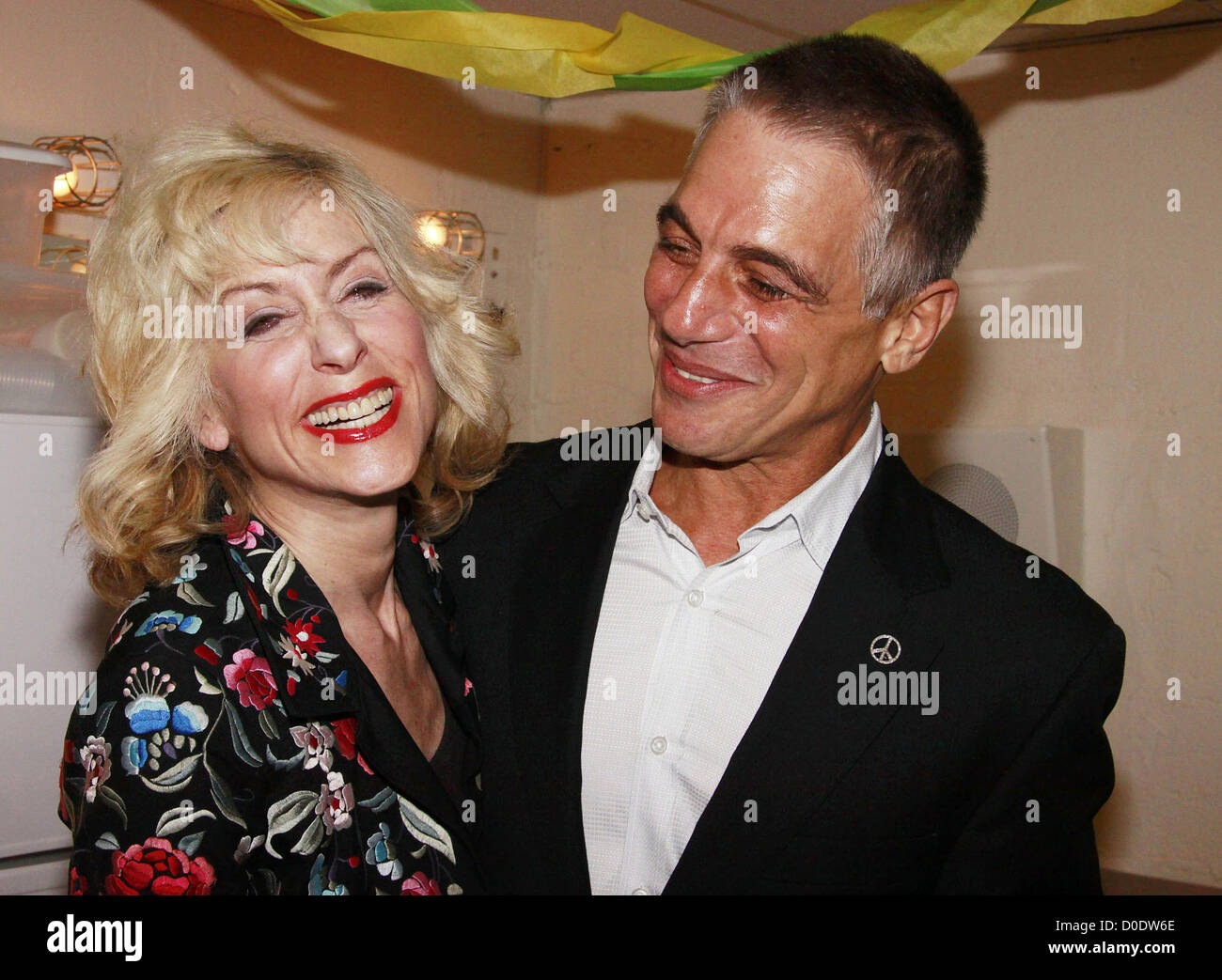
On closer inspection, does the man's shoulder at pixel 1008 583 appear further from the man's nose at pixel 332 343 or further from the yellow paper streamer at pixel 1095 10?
the yellow paper streamer at pixel 1095 10

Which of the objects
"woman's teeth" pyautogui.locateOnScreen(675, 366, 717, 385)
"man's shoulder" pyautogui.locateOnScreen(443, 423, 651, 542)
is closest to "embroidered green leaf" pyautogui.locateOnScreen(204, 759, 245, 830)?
"man's shoulder" pyautogui.locateOnScreen(443, 423, 651, 542)

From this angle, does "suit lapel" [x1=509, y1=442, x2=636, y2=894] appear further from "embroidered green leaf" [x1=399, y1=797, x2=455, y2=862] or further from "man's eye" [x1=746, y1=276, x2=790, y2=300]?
"man's eye" [x1=746, y1=276, x2=790, y2=300]

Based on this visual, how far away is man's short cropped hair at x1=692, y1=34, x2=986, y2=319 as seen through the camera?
58.8 inches

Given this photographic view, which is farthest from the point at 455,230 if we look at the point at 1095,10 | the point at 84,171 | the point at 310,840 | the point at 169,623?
the point at 310,840

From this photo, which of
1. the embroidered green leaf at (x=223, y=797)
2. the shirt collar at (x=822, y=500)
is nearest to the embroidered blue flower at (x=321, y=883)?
the embroidered green leaf at (x=223, y=797)

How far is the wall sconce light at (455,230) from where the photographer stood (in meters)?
3.26

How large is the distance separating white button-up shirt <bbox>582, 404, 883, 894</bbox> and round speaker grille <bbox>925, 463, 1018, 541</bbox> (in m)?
1.50

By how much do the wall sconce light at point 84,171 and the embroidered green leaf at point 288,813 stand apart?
1424mm

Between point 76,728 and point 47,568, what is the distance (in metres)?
0.97

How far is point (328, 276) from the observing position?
142cm

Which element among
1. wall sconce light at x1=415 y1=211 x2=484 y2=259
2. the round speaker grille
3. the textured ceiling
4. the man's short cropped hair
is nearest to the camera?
the man's short cropped hair

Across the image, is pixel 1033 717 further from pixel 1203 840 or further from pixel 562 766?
pixel 1203 840
